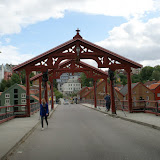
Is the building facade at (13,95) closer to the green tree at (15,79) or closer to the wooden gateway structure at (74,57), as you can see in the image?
the green tree at (15,79)

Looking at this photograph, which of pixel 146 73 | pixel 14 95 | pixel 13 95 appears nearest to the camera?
pixel 13 95

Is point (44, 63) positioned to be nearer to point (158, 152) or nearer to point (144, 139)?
point (144, 139)

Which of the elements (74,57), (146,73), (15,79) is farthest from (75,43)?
(146,73)

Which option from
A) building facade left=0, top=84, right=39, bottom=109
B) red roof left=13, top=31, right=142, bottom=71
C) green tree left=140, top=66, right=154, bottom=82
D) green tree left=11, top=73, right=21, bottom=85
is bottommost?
building facade left=0, top=84, right=39, bottom=109

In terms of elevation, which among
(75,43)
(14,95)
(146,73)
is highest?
(146,73)

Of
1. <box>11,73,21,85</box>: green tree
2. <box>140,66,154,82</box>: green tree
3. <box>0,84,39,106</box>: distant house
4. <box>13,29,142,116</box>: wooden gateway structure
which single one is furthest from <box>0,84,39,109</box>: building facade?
<box>140,66,154,82</box>: green tree

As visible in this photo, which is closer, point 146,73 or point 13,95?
point 13,95

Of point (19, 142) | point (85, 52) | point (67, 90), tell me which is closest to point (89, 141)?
point (19, 142)

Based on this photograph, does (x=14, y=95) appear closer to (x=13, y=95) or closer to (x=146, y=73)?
(x=13, y=95)

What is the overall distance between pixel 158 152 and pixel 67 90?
17626 centimetres

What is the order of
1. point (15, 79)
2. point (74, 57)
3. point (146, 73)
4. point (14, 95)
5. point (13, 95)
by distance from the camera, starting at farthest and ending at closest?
point (146, 73), point (15, 79), point (14, 95), point (13, 95), point (74, 57)

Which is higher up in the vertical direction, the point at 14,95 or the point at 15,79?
the point at 15,79

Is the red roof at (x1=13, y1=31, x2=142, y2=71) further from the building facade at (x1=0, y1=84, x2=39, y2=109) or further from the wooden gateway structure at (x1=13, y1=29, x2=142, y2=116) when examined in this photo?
the building facade at (x1=0, y1=84, x2=39, y2=109)

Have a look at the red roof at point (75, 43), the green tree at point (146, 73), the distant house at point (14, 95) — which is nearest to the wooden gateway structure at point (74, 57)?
A: the red roof at point (75, 43)
